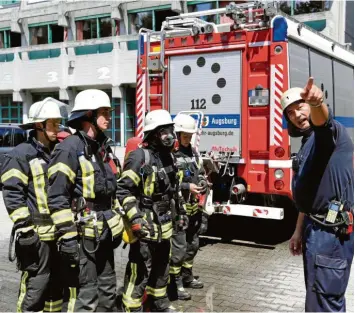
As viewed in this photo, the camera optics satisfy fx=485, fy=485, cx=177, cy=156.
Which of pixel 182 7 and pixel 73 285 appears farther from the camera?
pixel 182 7

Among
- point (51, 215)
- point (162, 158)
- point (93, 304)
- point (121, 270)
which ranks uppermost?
point (162, 158)

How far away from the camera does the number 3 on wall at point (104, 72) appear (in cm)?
2496

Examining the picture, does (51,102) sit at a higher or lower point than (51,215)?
higher

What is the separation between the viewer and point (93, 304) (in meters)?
3.66

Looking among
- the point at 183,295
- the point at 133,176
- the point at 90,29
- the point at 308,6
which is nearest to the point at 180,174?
the point at 133,176

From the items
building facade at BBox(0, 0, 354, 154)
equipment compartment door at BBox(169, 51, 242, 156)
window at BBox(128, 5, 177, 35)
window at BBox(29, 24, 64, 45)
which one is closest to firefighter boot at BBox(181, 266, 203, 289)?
equipment compartment door at BBox(169, 51, 242, 156)

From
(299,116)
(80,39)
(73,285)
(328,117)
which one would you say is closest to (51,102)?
(73,285)

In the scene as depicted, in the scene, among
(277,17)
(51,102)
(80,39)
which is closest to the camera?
(51,102)

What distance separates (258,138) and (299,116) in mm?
3568

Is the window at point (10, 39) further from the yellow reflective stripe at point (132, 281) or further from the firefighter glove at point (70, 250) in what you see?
the firefighter glove at point (70, 250)

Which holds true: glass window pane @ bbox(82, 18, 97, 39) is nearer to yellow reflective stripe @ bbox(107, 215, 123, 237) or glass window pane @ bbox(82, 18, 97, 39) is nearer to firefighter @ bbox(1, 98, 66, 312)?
firefighter @ bbox(1, 98, 66, 312)

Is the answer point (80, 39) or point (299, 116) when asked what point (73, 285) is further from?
point (80, 39)

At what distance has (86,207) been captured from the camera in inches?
146

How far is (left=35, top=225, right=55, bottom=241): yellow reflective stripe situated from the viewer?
380 centimetres
